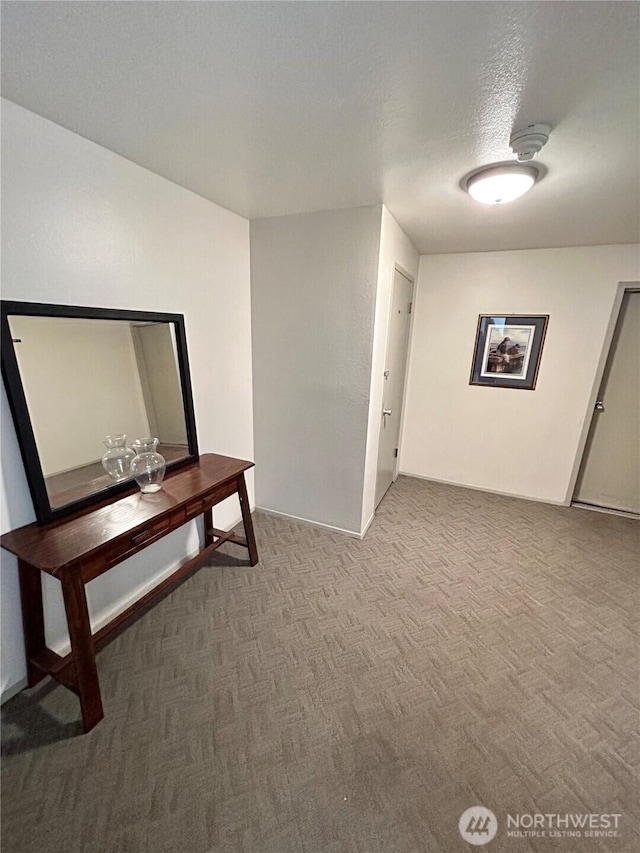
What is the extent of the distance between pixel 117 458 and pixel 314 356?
1.42 metres

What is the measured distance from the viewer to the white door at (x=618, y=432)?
290 centimetres

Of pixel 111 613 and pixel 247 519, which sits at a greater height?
pixel 247 519

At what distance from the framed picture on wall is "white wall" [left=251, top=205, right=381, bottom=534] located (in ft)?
5.30

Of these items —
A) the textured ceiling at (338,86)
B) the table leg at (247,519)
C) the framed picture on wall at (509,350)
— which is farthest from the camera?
the framed picture on wall at (509,350)

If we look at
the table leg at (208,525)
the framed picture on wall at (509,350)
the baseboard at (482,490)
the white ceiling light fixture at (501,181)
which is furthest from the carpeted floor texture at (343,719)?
the white ceiling light fixture at (501,181)

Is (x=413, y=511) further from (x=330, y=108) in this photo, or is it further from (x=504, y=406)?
(x=330, y=108)

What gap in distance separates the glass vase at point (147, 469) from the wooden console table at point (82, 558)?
0.05 meters

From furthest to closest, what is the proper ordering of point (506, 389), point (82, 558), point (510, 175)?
1. point (506, 389)
2. point (510, 175)
3. point (82, 558)

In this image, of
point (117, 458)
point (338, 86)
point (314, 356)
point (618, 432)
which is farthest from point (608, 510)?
point (117, 458)

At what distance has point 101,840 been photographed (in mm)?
1079

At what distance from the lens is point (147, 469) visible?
178 cm

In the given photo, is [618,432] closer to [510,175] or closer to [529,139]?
[510,175]

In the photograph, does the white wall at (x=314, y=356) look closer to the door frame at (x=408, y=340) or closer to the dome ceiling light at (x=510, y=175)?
the door frame at (x=408, y=340)

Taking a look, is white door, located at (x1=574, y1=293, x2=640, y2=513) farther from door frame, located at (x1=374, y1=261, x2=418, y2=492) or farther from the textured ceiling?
door frame, located at (x1=374, y1=261, x2=418, y2=492)
